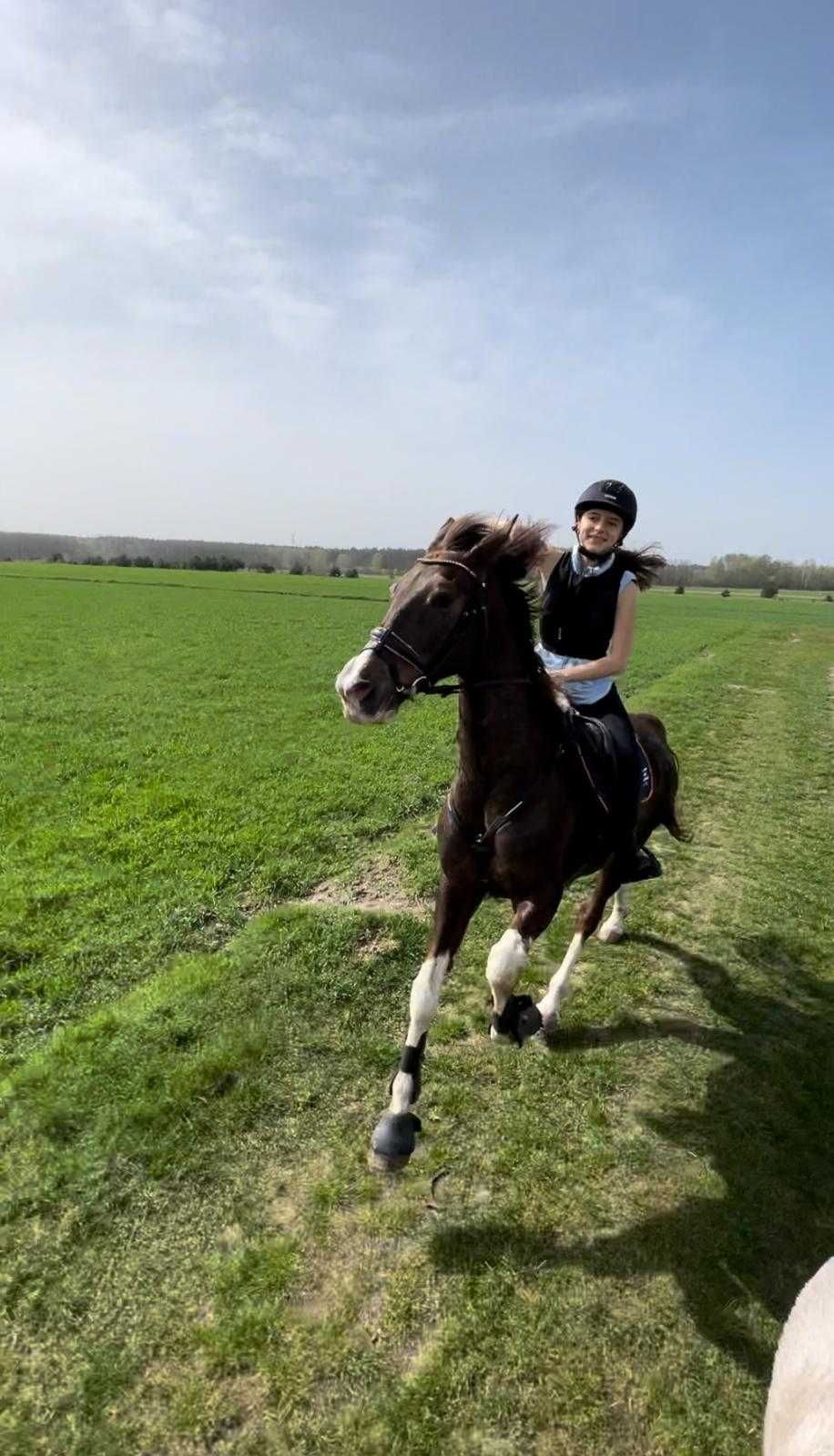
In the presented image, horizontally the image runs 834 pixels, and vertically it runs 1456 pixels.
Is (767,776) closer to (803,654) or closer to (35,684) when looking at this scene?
(35,684)

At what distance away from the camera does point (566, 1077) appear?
4562 millimetres

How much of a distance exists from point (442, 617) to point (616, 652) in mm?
1332

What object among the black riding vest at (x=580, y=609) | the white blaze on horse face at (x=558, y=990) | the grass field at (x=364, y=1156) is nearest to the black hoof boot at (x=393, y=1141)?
the grass field at (x=364, y=1156)

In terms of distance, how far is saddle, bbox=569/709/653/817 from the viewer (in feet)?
14.3

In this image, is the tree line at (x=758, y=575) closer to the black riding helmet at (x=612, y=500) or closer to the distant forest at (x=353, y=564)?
the distant forest at (x=353, y=564)

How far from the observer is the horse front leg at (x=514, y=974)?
365 cm

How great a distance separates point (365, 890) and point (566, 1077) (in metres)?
3.01

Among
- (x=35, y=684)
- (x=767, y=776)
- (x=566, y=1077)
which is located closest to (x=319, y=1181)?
(x=566, y=1077)

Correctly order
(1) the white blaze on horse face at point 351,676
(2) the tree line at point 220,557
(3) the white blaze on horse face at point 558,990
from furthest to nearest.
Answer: (2) the tree line at point 220,557 → (3) the white blaze on horse face at point 558,990 → (1) the white blaze on horse face at point 351,676

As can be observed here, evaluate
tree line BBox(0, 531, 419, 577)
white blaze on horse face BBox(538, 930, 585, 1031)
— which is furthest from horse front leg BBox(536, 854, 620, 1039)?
tree line BBox(0, 531, 419, 577)

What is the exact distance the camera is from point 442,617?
3457 millimetres

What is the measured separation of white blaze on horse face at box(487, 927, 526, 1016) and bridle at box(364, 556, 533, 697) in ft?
4.14

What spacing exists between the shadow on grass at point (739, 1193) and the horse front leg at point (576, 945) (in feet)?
0.63

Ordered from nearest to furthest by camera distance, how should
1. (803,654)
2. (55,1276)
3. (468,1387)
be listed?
(468,1387), (55,1276), (803,654)
